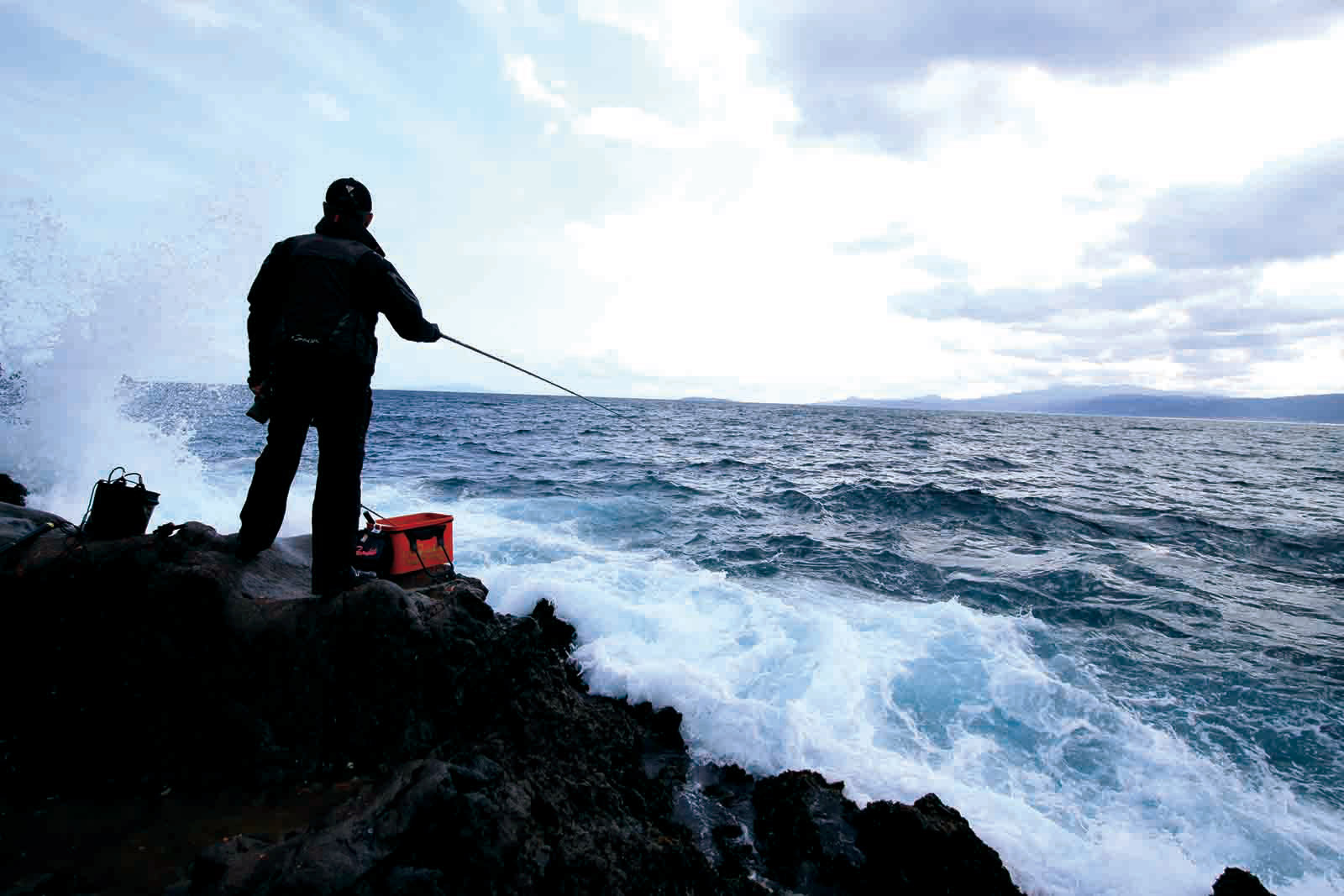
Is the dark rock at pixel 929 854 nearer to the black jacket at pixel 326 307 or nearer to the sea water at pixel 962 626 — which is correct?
the sea water at pixel 962 626

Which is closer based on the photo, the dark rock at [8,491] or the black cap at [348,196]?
the black cap at [348,196]

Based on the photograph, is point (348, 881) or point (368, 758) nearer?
point (348, 881)

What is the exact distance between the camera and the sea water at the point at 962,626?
13.5 feet

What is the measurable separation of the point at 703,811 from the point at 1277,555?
39.3 ft

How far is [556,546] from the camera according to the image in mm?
9172

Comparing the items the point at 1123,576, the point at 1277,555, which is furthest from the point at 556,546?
the point at 1277,555

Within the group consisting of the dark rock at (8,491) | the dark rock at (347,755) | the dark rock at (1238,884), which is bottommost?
the dark rock at (1238,884)

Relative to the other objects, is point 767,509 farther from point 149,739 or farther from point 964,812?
point 149,739

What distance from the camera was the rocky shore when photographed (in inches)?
91.3

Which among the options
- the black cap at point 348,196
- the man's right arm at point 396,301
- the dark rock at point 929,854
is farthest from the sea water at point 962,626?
the black cap at point 348,196

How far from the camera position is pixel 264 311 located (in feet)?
10.6

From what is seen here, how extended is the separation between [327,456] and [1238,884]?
18.4ft

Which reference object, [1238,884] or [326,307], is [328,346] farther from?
[1238,884]

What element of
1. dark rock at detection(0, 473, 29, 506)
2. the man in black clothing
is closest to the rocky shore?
the man in black clothing
